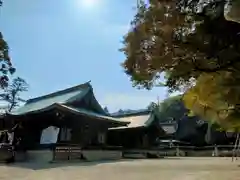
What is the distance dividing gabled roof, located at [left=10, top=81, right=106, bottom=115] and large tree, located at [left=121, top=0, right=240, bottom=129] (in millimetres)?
17010

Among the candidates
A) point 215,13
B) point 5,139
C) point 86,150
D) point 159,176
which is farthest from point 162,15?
point 5,139

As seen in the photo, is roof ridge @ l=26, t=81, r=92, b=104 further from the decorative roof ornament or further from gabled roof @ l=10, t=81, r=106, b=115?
the decorative roof ornament

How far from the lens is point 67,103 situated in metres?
25.6

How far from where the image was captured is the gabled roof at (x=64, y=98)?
86.5ft

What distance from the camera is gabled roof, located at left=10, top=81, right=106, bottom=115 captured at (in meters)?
26.4

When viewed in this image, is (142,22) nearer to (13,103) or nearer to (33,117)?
(33,117)

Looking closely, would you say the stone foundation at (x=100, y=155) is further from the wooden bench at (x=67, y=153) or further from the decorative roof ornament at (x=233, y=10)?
the decorative roof ornament at (x=233, y=10)

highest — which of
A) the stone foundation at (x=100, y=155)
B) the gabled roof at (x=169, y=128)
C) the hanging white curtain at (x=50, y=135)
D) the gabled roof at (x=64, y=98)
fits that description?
the gabled roof at (x=64, y=98)

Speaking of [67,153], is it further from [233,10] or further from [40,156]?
[233,10]

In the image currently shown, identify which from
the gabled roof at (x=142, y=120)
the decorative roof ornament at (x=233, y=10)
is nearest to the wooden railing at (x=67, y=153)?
the gabled roof at (x=142, y=120)

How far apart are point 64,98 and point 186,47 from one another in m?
21.9

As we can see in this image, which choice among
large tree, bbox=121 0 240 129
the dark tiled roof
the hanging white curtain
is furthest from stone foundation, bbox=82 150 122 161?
large tree, bbox=121 0 240 129

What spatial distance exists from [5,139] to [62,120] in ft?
24.1

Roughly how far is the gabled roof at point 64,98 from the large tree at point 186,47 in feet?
55.8
